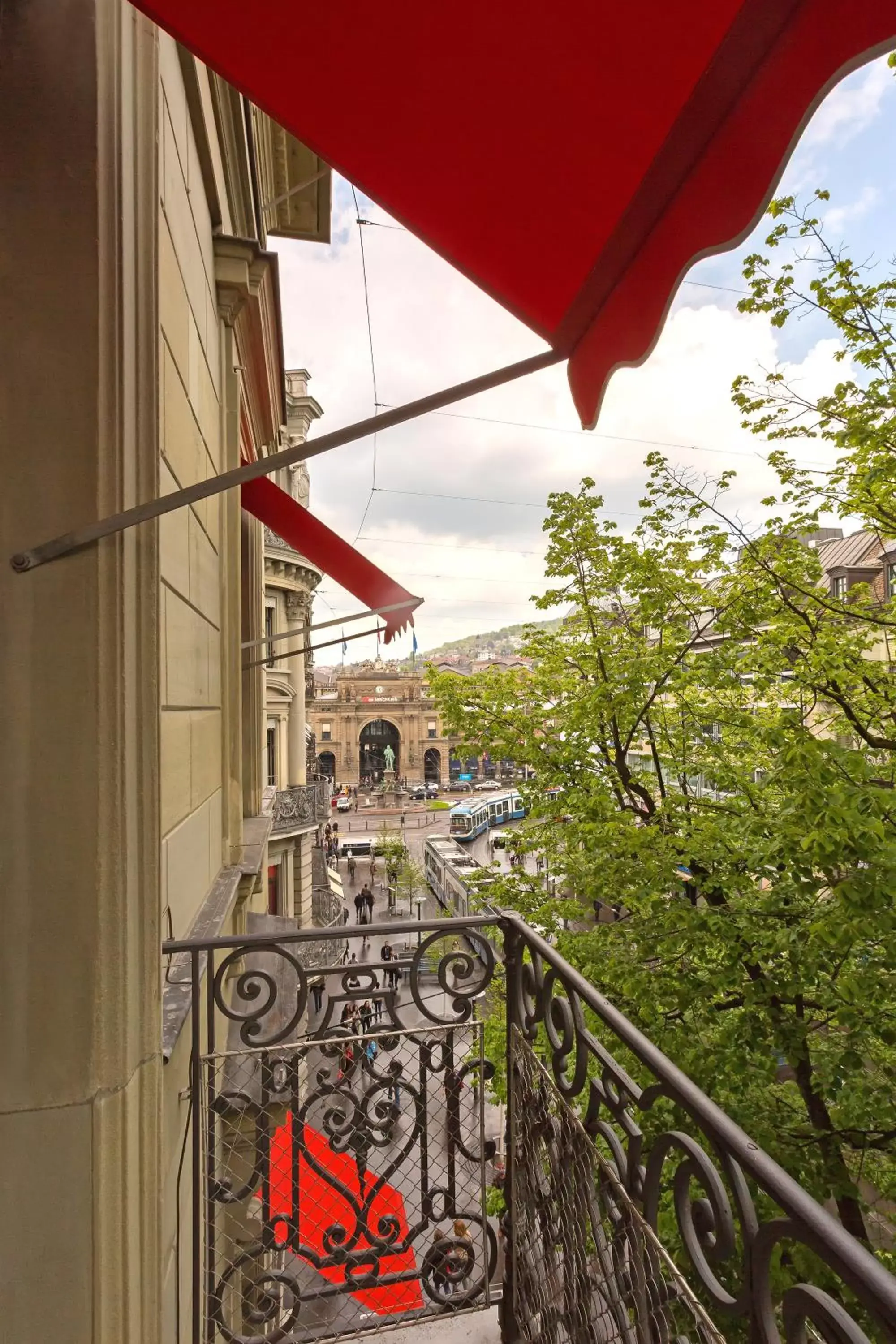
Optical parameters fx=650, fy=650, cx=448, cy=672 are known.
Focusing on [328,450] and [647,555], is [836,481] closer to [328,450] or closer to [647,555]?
[647,555]

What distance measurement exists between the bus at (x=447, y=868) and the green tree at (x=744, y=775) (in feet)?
56.6

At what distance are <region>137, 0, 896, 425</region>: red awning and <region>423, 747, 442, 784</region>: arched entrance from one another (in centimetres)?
6972

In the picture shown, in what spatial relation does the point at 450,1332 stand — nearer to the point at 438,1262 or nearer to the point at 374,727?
the point at 438,1262

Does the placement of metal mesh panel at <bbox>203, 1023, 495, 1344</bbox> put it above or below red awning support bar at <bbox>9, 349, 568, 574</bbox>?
below

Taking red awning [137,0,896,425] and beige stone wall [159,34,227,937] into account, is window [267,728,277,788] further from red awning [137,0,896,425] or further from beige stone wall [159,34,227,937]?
red awning [137,0,896,425]

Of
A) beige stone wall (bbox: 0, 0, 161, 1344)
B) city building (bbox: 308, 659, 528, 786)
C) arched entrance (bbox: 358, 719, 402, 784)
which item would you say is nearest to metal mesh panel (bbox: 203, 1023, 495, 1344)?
beige stone wall (bbox: 0, 0, 161, 1344)

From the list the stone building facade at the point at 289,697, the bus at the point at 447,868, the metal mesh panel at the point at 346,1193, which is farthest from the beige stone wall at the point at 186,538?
the bus at the point at 447,868

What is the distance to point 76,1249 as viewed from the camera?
132 centimetres

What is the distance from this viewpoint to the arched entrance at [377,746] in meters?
70.2

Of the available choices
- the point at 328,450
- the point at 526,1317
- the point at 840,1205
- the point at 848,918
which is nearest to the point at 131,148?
the point at 328,450

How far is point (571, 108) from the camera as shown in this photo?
4.62 feet

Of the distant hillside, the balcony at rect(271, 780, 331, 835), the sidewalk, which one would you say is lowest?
the sidewalk

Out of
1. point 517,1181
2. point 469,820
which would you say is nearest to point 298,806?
point 517,1181

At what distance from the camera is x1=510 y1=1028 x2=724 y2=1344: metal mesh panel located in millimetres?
1485
